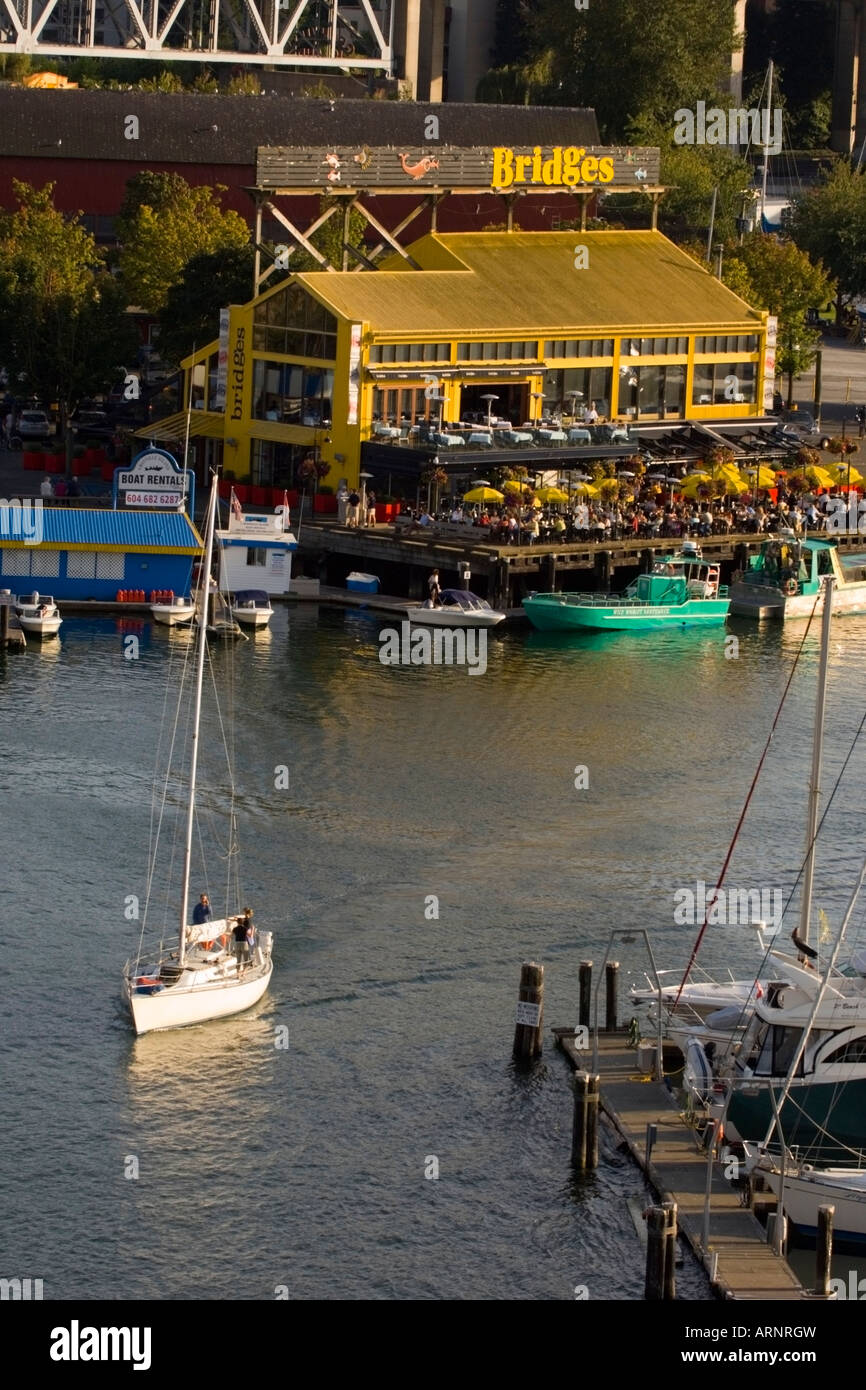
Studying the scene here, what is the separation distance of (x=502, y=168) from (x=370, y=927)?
5848cm

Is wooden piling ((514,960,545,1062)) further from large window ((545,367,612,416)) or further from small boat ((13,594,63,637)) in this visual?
large window ((545,367,612,416))

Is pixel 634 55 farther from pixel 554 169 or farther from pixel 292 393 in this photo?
pixel 292 393

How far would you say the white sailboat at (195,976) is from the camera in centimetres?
4978

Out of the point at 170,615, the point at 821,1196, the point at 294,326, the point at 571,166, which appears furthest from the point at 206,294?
the point at 821,1196

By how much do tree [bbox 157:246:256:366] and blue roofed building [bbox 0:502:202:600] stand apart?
20.5 metres

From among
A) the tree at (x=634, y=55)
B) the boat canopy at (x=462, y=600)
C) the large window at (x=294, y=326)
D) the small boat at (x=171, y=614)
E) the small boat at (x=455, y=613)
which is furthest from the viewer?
the tree at (x=634, y=55)

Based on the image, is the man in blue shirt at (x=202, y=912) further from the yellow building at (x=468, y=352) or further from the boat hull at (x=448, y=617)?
the yellow building at (x=468, y=352)

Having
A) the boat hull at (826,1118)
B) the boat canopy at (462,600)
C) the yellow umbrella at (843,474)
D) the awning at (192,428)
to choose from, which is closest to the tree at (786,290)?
the yellow umbrella at (843,474)

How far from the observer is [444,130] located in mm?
144875

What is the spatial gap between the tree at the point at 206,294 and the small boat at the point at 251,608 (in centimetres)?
2293

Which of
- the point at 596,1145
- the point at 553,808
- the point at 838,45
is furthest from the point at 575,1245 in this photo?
the point at 838,45

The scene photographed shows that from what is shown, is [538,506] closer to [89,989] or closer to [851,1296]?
[89,989]

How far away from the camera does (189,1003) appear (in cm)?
5006

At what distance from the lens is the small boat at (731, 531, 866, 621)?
303 ft
